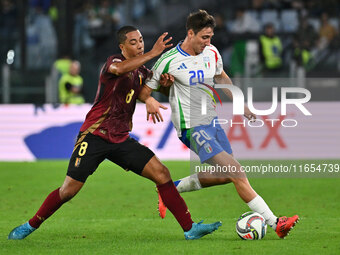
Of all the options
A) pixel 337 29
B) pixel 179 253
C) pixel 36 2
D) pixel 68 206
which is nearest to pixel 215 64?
pixel 179 253

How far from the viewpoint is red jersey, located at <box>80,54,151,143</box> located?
25.7ft

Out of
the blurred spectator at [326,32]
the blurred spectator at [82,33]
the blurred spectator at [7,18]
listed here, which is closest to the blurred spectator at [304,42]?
the blurred spectator at [326,32]

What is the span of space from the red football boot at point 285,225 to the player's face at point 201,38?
5.89 feet

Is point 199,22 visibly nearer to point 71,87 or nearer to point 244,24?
point 71,87

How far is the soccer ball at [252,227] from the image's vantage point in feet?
25.9

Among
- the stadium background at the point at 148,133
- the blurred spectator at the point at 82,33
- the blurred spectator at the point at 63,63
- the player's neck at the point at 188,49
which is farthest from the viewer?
the blurred spectator at the point at 82,33

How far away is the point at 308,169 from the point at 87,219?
20.9 feet

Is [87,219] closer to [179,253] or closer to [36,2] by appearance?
[179,253]

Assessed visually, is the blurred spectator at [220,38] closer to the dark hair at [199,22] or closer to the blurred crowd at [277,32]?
the blurred crowd at [277,32]

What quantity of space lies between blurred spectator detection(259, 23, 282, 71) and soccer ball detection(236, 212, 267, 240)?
1115 cm

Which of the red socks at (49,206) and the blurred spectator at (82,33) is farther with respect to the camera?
the blurred spectator at (82,33)

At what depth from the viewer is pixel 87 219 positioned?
9781 millimetres

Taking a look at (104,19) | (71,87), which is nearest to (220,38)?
(104,19)

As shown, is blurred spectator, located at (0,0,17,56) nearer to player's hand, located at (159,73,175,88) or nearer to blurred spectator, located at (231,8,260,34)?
blurred spectator, located at (231,8,260,34)
